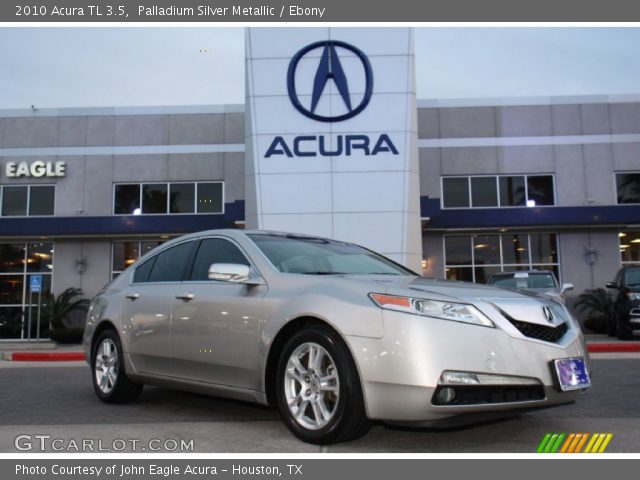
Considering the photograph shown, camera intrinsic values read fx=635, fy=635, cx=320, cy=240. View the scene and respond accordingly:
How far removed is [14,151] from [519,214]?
55.6ft

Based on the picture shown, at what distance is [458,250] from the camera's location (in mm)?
21266

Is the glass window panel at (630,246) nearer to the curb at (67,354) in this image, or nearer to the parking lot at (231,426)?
the curb at (67,354)

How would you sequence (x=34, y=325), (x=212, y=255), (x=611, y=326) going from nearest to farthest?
(x=212, y=255), (x=611, y=326), (x=34, y=325)

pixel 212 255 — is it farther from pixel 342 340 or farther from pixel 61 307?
pixel 61 307

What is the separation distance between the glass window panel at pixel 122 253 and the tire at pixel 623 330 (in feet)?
48.1

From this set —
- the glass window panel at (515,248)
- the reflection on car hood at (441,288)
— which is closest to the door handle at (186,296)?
the reflection on car hood at (441,288)

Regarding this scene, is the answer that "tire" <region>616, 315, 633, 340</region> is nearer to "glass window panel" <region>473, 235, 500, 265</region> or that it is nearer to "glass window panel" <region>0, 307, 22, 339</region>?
"glass window panel" <region>473, 235, 500, 265</region>

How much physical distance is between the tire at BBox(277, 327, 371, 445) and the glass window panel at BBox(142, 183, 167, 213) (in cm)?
1829

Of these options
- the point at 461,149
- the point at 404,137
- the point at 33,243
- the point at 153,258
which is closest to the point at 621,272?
the point at 404,137

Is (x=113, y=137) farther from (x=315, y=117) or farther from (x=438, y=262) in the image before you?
(x=438, y=262)

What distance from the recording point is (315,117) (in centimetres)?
1673

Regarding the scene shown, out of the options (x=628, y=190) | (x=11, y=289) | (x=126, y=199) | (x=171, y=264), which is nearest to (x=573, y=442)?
(x=171, y=264)

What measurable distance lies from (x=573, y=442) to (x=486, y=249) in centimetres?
1775

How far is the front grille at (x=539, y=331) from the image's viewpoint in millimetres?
3848
